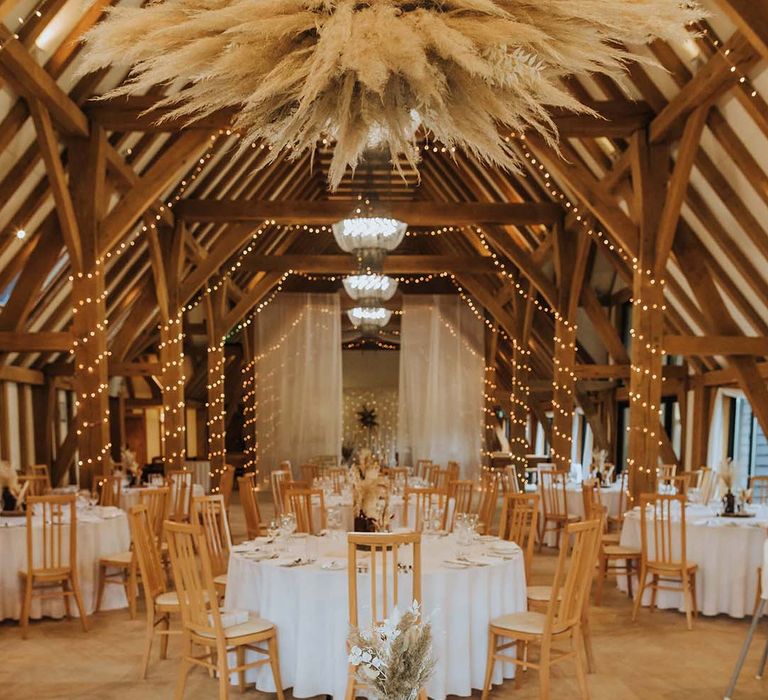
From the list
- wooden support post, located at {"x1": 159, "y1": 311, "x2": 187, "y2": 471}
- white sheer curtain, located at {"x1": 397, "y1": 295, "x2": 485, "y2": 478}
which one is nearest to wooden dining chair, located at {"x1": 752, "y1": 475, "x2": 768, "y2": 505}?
white sheer curtain, located at {"x1": 397, "y1": 295, "x2": 485, "y2": 478}

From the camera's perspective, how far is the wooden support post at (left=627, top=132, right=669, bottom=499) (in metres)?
8.53

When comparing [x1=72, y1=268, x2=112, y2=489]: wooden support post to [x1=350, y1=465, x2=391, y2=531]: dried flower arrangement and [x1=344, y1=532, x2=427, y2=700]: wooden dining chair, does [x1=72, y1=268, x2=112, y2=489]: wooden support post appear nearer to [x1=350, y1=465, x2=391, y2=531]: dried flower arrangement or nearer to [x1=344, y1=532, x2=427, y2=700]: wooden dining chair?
[x1=350, y1=465, x2=391, y2=531]: dried flower arrangement

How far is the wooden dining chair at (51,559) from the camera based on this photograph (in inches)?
239

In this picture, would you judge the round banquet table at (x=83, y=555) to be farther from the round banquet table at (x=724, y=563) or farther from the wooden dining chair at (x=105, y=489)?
the round banquet table at (x=724, y=563)

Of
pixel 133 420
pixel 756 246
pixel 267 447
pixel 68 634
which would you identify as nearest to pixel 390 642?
pixel 68 634

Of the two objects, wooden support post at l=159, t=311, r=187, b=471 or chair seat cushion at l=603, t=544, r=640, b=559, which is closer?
chair seat cushion at l=603, t=544, r=640, b=559

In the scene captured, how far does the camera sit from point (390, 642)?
1971 millimetres

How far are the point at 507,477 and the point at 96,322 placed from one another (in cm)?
484

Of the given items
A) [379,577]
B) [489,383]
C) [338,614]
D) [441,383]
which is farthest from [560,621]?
[489,383]

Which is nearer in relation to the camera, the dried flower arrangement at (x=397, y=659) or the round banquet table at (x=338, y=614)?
the dried flower arrangement at (x=397, y=659)

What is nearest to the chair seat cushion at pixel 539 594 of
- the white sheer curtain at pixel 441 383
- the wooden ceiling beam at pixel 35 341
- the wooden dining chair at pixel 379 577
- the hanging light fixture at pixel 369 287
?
the wooden dining chair at pixel 379 577

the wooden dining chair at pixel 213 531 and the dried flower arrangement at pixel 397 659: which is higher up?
the dried flower arrangement at pixel 397 659

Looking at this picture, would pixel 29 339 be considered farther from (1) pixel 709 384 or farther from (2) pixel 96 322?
(1) pixel 709 384

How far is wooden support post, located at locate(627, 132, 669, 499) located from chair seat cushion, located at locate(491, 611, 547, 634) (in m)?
4.21
